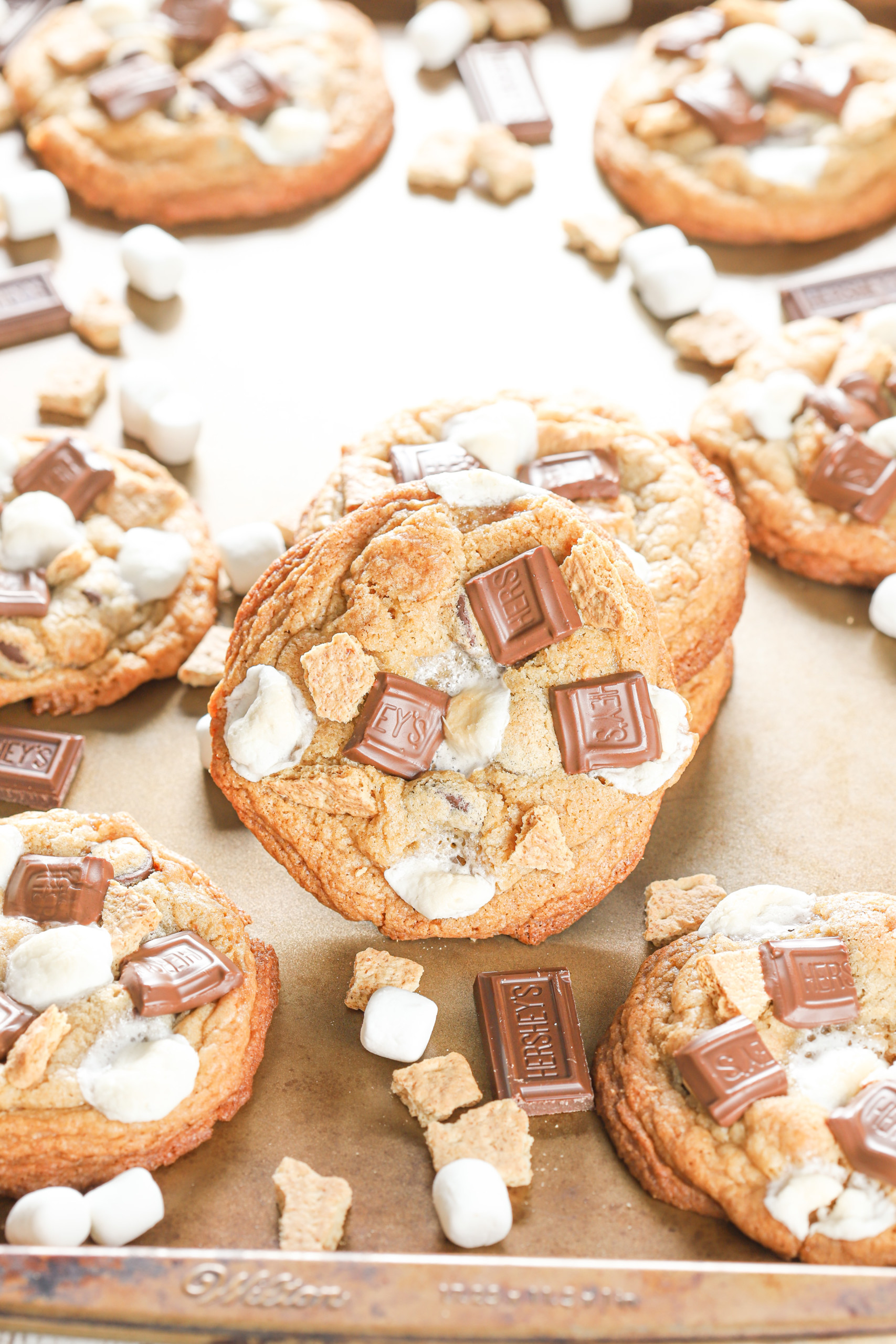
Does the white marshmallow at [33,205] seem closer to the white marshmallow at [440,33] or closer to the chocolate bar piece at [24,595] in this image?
the white marshmallow at [440,33]

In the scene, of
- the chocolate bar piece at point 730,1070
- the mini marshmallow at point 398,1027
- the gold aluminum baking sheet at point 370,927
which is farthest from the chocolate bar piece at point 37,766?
the chocolate bar piece at point 730,1070

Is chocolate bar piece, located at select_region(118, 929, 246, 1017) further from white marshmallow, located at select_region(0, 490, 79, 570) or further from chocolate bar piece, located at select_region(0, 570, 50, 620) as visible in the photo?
white marshmallow, located at select_region(0, 490, 79, 570)

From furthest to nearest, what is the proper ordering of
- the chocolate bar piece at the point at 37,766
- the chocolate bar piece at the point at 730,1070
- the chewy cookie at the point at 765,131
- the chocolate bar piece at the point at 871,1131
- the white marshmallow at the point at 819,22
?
the white marshmallow at the point at 819,22 → the chewy cookie at the point at 765,131 → the chocolate bar piece at the point at 37,766 → the chocolate bar piece at the point at 730,1070 → the chocolate bar piece at the point at 871,1131

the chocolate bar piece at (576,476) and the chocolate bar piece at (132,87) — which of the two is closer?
the chocolate bar piece at (576,476)

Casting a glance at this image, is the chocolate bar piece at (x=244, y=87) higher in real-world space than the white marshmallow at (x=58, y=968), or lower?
higher

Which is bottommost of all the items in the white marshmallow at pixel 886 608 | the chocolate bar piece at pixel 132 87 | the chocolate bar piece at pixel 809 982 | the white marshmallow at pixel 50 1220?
the white marshmallow at pixel 886 608

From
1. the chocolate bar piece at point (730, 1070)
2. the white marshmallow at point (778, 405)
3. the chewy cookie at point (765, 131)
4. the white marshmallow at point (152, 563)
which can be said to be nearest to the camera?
the chocolate bar piece at point (730, 1070)

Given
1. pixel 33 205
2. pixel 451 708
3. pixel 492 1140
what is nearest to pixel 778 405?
pixel 451 708

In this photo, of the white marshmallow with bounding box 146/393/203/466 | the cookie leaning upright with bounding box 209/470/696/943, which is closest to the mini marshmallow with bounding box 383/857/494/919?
the cookie leaning upright with bounding box 209/470/696/943
